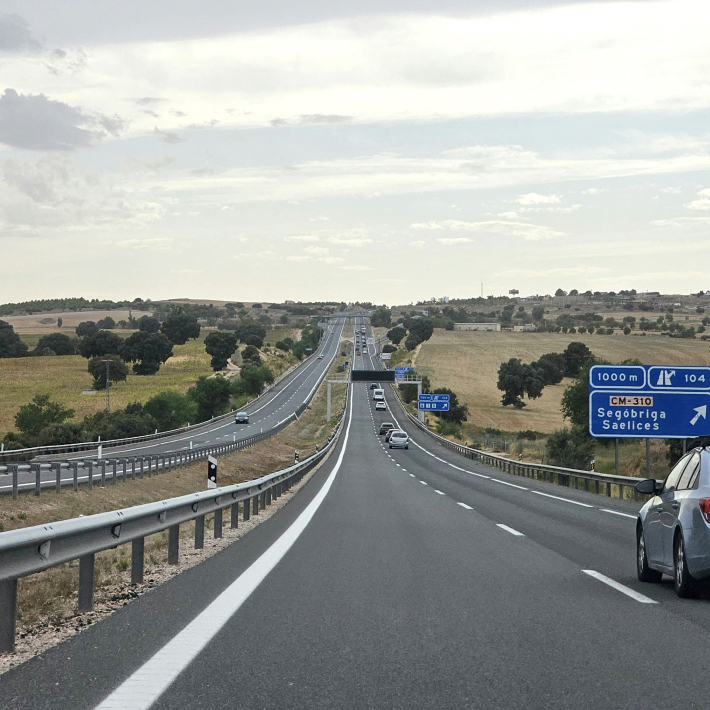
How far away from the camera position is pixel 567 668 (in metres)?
6.46

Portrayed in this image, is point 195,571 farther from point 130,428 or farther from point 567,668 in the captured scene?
point 130,428

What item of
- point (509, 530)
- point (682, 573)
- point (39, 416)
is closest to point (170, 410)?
point (39, 416)

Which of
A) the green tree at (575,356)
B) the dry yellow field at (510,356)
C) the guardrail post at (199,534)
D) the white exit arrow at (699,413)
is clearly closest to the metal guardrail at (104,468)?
the guardrail post at (199,534)

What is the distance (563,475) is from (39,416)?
70.7m

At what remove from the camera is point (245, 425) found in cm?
10119

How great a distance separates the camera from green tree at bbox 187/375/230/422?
129 metres

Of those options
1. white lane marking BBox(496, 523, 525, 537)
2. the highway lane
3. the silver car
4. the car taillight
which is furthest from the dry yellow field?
the car taillight

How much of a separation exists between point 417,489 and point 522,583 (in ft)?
72.7

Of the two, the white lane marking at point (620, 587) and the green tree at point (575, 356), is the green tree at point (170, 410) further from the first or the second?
the white lane marking at point (620, 587)

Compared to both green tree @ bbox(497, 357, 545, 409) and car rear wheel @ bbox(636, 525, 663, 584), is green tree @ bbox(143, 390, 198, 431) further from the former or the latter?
car rear wheel @ bbox(636, 525, 663, 584)

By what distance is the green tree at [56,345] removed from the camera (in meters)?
190

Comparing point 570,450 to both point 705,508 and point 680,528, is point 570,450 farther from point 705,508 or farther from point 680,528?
point 705,508

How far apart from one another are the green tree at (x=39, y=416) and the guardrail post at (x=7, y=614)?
92864 mm

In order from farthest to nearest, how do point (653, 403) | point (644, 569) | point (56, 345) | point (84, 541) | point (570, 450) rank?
point (56, 345) → point (570, 450) → point (653, 403) → point (644, 569) → point (84, 541)
